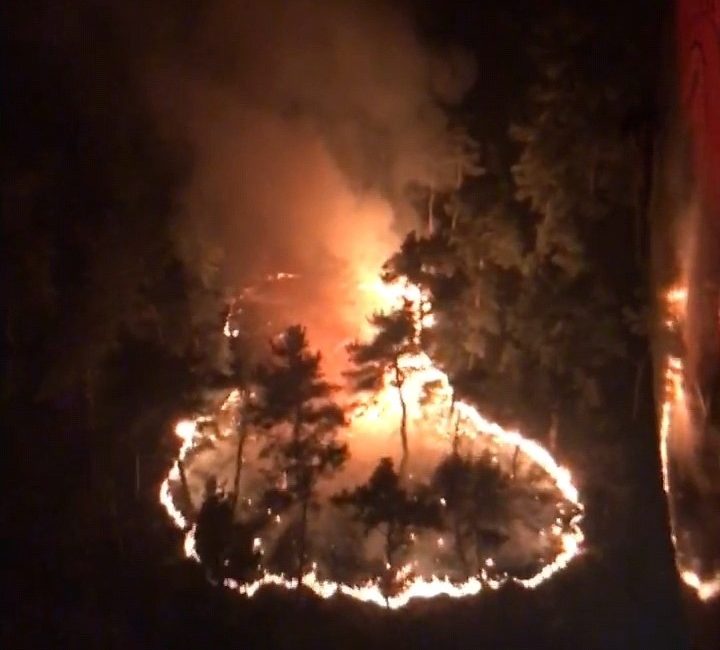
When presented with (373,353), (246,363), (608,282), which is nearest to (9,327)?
(246,363)

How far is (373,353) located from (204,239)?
21cm

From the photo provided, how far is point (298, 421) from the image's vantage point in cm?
104

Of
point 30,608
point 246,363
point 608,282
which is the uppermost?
point 608,282

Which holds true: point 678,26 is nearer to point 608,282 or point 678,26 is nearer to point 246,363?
point 608,282

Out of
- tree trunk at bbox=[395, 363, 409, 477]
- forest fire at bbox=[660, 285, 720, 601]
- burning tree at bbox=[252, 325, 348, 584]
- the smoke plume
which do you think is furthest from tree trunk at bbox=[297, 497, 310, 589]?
forest fire at bbox=[660, 285, 720, 601]

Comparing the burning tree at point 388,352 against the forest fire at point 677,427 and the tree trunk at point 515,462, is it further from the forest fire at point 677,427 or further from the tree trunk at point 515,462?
the forest fire at point 677,427

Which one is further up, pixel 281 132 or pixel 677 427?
pixel 281 132

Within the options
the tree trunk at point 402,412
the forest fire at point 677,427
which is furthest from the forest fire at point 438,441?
the forest fire at point 677,427

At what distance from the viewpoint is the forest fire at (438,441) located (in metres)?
1.02

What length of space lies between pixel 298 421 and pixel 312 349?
0.08m

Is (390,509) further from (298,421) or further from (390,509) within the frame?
(298,421)

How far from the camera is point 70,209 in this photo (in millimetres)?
1046

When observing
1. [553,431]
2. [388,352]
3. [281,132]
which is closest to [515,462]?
[553,431]

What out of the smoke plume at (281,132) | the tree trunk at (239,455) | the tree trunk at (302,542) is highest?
the smoke plume at (281,132)
